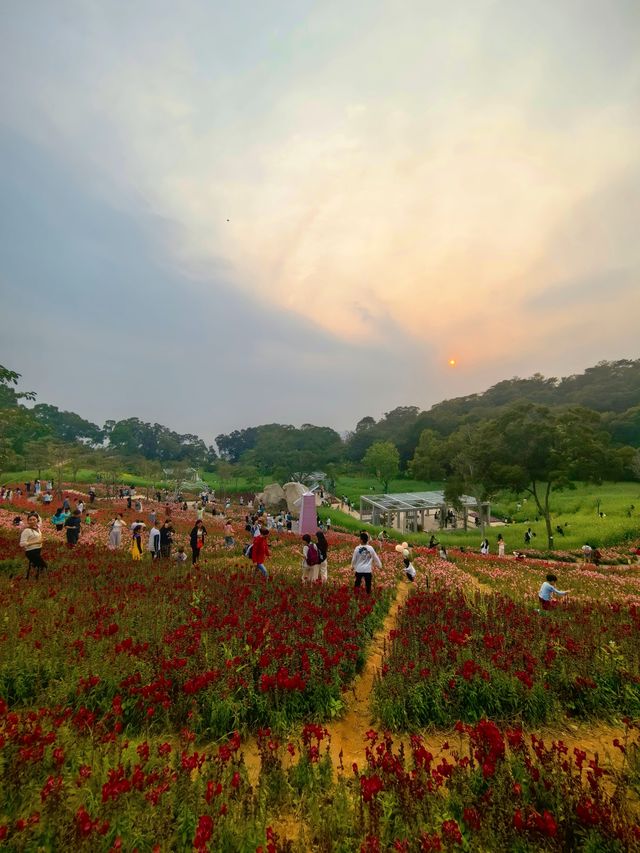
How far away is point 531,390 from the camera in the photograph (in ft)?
333

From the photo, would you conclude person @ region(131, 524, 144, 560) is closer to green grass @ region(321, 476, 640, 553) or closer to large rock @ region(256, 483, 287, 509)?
green grass @ region(321, 476, 640, 553)

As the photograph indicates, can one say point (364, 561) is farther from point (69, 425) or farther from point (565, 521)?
point (69, 425)

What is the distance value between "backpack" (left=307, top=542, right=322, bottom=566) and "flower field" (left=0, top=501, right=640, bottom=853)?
32.2 inches

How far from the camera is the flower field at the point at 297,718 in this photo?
3.29 m

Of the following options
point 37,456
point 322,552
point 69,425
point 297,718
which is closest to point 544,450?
point 322,552

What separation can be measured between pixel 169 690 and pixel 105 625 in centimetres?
270

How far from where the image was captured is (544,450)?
1108 inches

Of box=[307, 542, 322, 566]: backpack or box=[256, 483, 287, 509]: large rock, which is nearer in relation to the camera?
box=[307, 542, 322, 566]: backpack

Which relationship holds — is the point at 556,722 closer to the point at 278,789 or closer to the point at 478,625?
the point at 478,625

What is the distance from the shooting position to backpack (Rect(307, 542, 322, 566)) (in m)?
12.0

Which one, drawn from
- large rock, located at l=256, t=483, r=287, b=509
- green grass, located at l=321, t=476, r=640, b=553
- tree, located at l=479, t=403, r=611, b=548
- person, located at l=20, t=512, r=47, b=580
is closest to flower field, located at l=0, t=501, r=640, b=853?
person, located at l=20, t=512, r=47, b=580

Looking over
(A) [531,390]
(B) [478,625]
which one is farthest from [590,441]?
(A) [531,390]

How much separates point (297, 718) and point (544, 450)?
2724 cm

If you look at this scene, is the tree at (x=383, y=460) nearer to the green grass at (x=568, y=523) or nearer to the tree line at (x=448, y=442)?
the tree line at (x=448, y=442)
